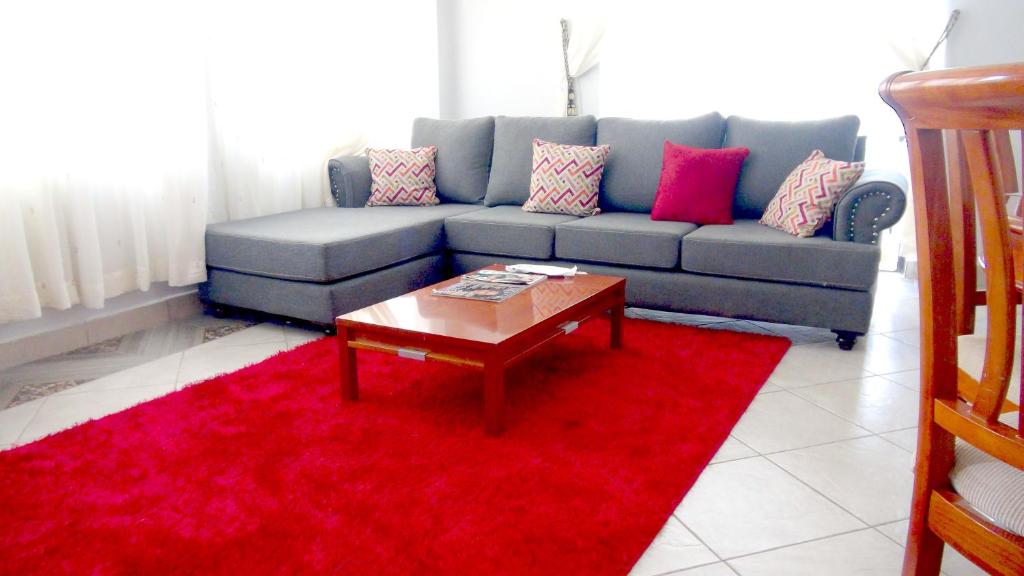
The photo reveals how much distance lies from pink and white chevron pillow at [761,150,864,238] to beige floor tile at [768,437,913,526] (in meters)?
1.14

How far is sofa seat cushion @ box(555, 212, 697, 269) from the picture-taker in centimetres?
321

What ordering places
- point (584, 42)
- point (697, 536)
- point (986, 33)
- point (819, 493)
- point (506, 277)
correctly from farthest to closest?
point (584, 42) → point (986, 33) → point (506, 277) → point (819, 493) → point (697, 536)

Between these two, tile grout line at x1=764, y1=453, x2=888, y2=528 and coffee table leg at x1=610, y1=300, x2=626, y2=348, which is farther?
coffee table leg at x1=610, y1=300, x2=626, y2=348

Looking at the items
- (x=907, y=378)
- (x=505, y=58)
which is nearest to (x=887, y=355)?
(x=907, y=378)

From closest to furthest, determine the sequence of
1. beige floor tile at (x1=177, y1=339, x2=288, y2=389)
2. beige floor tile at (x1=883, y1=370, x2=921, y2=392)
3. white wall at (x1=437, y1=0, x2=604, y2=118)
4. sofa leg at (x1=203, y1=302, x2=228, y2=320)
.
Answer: beige floor tile at (x1=883, y1=370, x2=921, y2=392) < beige floor tile at (x1=177, y1=339, x2=288, y2=389) < sofa leg at (x1=203, y1=302, x2=228, y2=320) < white wall at (x1=437, y1=0, x2=604, y2=118)

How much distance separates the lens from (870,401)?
8.05 feet

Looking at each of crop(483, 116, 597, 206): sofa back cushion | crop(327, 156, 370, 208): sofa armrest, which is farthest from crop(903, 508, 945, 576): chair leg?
crop(327, 156, 370, 208): sofa armrest

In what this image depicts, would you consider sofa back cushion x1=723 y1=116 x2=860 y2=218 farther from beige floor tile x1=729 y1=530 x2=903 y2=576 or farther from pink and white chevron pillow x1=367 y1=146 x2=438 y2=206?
beige floor tile x1=729 y1=530 x2=903 y2=576

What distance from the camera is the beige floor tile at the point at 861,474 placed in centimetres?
179

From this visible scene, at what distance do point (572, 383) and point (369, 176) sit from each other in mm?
2074

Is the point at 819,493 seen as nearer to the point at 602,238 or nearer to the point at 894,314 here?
the point at 602,238

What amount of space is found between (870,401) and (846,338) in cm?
56

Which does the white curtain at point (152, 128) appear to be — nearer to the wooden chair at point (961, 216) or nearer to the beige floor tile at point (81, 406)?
the beige floor tile at point (81, 406)

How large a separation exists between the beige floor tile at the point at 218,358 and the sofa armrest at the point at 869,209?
230cm
